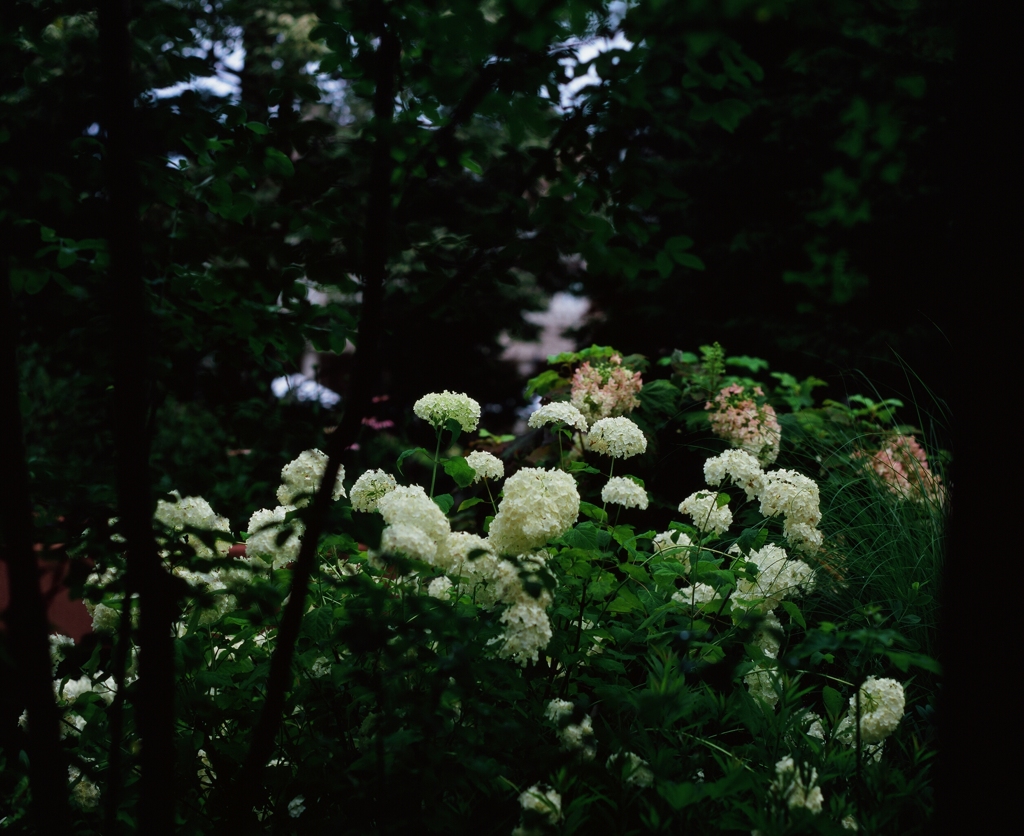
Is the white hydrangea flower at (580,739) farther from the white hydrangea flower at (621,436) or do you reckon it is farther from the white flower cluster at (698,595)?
the white hydrangea flower at (621,436)

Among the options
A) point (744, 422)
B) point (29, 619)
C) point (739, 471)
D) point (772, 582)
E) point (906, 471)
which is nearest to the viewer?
point (29, 619)

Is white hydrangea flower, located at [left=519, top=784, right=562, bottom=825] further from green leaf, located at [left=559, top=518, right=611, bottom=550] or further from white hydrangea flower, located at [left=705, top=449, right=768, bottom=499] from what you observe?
white hydrangea flower, located at [left=705, top=449, right=768, bottom=499]

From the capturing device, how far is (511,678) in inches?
66.1

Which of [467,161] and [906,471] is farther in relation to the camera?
[906,471]

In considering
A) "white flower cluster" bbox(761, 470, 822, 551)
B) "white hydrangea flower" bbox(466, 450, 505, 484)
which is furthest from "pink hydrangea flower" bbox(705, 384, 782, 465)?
"white hydrangea flower" bbox(466, 450, 505, 484)

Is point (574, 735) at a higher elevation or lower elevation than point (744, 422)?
higher

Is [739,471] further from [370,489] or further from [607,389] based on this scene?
[607,389]

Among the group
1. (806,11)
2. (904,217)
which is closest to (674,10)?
(806,11)

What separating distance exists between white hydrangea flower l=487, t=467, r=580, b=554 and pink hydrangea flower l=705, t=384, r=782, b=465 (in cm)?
191

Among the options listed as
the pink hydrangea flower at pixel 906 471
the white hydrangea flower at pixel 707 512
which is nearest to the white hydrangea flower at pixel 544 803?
the white hydrangea flower at pixel 707 512

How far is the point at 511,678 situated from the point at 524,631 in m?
0.13

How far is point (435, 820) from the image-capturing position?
1.49 metres

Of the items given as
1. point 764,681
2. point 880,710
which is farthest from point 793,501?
point 880,710

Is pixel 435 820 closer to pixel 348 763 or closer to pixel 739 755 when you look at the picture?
pixel 348 763
